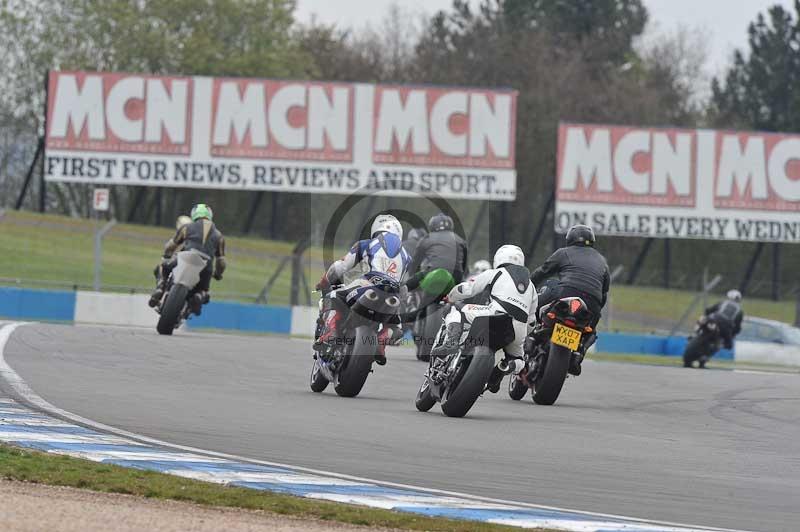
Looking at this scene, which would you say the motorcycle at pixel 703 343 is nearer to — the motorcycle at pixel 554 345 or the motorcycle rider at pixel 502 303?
the motorcycle at pixel 554 345

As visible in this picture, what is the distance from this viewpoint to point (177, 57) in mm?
61594

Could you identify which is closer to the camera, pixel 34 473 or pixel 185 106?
pixel 34 473

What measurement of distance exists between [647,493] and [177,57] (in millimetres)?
54490

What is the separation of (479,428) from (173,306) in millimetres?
9327

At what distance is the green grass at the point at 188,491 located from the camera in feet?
24.1

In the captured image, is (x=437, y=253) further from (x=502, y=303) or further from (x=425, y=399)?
(x=502, y=303)

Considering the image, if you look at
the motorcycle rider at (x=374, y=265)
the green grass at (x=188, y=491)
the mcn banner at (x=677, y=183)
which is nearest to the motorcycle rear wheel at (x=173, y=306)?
the motorcycle rider at (x=374, y=265)

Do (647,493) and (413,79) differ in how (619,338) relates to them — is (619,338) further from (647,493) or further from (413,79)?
(413,79)

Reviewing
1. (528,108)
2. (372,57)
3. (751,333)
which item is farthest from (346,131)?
(372,57)

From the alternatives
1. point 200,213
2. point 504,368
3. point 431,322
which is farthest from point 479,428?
point 200,213

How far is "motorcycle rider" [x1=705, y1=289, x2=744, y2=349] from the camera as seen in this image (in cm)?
2806

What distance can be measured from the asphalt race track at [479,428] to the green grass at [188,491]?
97cm

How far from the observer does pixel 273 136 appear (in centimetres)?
4047

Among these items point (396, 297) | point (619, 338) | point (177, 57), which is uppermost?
point (177, 57)
